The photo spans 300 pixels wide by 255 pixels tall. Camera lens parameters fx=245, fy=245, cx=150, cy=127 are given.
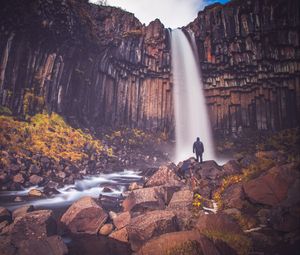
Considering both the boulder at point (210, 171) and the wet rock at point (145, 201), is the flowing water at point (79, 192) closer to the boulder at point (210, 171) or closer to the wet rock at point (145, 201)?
the wet rock at point (145, 201)

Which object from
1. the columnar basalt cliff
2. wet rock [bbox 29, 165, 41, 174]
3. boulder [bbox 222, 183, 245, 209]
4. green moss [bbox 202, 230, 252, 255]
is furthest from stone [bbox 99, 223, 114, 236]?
the columnar basalt cliff

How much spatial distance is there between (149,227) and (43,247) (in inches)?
114

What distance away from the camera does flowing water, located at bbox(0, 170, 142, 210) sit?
11.2 m

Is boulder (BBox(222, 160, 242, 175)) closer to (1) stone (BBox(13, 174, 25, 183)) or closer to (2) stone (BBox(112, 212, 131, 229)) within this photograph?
(2) stone (BBox(112, 212, 131, 229))

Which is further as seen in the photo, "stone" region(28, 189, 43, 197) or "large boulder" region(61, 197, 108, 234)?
"stone" region(28, 189, 43, 197)

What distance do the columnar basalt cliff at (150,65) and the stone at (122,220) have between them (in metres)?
15.8

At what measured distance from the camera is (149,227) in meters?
7.16

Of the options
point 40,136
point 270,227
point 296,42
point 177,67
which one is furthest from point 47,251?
point 296,42

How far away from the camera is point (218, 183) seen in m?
11.3

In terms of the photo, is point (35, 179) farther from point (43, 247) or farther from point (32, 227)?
point (43, 247)

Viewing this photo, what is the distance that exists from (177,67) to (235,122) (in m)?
10.1

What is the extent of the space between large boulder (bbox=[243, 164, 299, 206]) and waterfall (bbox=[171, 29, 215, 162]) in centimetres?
2098

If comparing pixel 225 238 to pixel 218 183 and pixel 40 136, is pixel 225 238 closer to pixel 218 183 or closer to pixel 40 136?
pixel 218 183

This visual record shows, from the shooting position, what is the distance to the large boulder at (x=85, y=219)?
827 cm
